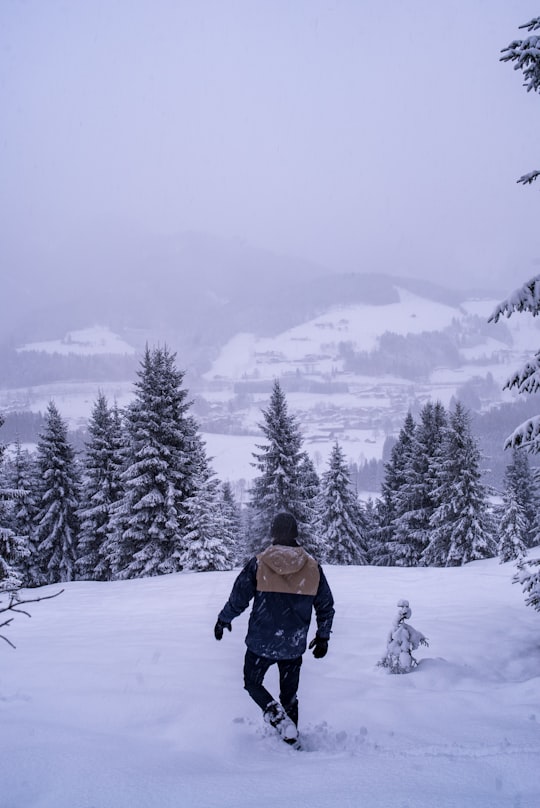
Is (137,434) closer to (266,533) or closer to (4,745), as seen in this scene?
(266,533)

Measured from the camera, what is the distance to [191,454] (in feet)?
78.2

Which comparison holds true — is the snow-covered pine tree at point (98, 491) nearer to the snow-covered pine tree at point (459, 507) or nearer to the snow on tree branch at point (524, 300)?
the snow-covered pine tree at point (459, 507)

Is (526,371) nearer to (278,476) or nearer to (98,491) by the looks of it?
(278,476)

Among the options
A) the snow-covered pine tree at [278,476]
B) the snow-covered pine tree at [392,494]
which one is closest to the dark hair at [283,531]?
the snow-covered pine tree at [278,476]

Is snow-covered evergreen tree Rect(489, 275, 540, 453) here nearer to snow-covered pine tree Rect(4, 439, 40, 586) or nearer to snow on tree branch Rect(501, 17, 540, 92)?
snow on tree branch Rect(501, 17, 540, 92)

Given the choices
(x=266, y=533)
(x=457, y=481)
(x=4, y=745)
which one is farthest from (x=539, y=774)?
(x=457, y=481)

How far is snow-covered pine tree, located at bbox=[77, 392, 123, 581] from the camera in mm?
25891

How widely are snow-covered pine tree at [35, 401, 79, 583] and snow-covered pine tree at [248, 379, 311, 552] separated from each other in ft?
34.3

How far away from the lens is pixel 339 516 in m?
31.6

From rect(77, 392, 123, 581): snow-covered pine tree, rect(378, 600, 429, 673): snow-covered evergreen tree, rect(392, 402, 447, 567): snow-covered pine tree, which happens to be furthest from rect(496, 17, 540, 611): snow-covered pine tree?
rect(392, 402, 447, 567): snow-covered pine tree

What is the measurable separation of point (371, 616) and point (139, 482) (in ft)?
48.9

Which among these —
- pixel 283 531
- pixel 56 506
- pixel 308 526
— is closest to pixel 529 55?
pixel 283 531

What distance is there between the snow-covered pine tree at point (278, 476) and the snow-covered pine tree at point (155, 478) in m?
5.11

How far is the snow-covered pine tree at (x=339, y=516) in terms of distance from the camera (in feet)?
102
